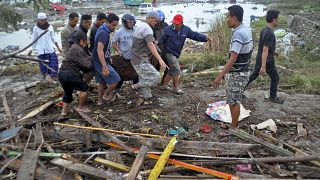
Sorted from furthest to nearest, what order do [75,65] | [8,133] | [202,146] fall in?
[75,65] < [8,133] < [202,146]

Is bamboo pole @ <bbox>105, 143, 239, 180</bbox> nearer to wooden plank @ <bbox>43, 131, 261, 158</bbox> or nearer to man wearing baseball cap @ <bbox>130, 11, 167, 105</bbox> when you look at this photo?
wooden plank @ <bbox>43, 131, 261, 158</bbox>

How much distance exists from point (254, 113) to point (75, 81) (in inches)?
127

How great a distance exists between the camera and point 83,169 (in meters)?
4.18

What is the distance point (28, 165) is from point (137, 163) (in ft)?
4.53

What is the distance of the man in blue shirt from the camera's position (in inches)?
233

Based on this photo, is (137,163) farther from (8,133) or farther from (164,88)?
(164,88)

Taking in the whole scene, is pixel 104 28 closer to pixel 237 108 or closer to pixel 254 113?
pixel 237 108

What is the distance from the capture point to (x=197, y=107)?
21.2 ft

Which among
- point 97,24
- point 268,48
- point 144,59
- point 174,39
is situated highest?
point 97,24

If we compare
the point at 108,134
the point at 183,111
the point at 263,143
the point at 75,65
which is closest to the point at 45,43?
the point at 75,65

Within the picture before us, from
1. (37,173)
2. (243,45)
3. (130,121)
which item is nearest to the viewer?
(37,173)

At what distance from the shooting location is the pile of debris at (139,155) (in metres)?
4.11

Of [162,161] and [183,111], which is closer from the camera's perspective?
[162,161]

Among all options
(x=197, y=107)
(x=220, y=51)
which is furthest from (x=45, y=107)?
(x=220, y=51)
